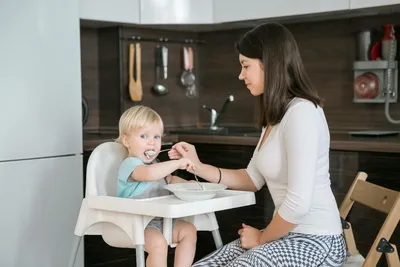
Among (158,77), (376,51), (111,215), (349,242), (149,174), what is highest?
(376,51)

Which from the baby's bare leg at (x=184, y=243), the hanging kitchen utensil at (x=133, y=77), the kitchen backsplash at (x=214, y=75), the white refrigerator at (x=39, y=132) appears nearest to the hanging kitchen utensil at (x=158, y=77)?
the kitchen backsplash at (x=214, y=75)

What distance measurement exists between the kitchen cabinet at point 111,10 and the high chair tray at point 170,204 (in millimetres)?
1306

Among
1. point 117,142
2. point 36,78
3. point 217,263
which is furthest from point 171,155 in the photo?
point 36,78

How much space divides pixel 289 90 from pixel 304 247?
17.6 inches

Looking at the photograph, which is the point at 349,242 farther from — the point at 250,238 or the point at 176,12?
the point at 176,12

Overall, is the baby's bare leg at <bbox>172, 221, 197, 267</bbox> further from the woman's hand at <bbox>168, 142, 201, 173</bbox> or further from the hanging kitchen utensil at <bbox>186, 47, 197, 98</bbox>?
the hanging kitchen utensil at <bbox>186, 47, 197, 98</bbox>

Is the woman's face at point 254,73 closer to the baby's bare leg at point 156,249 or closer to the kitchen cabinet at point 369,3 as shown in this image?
the baby's bare leg at point 156,249

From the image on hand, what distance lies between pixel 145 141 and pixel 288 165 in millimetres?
552

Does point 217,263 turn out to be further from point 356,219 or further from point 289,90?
point 356,219

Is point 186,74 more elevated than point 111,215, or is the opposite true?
point 186,74

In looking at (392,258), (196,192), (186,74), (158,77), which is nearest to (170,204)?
(196,192)

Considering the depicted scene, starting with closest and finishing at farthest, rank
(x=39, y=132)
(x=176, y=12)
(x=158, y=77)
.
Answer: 1. (x=39, y=132)
2. (x=176, y=12)
3. (x=158, y=77)

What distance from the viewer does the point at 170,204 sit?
6.22ft

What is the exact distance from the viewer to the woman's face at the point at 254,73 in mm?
2031
